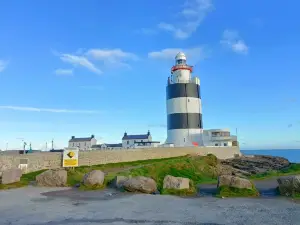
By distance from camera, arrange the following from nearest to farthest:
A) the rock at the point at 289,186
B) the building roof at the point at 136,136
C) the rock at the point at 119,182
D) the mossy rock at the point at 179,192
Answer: the rock at the point at 289,186 < the mossy rock at the point at 179,192 < the rock at the point at 119,182 < the building roof at the point at 136,136

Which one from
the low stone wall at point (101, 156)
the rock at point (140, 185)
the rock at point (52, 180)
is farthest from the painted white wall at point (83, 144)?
the rock at point (140, 185)

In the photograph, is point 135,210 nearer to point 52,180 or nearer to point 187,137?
point 52,180

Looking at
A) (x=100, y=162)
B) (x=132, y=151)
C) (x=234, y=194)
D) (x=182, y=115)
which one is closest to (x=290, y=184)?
(x=234, y=194)

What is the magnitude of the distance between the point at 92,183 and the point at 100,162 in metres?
11.7

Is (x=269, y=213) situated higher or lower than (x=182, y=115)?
lower

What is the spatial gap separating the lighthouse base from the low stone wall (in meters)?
2.44

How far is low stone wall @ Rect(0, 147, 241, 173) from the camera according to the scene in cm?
1961

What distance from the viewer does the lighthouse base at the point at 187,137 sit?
40.4 metres

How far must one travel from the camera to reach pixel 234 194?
12.4 meters

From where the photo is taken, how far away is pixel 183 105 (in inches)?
1613

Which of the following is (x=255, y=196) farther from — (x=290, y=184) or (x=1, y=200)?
(x=1, y=200)

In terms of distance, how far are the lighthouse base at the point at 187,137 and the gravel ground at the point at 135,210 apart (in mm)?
28333

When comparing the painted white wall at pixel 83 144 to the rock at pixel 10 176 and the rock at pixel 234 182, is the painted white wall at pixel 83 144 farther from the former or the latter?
the rock at pixel 234 182

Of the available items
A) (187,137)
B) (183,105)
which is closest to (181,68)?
(183,105)
